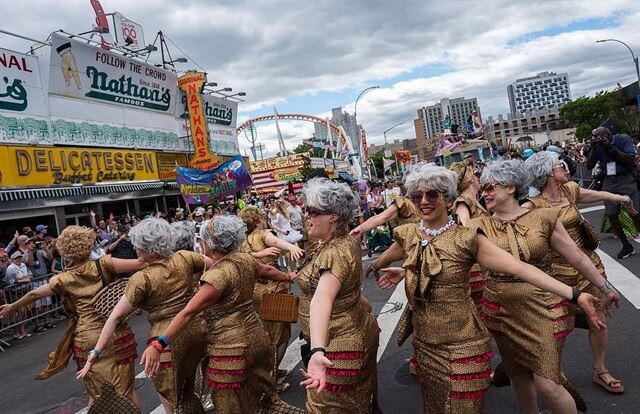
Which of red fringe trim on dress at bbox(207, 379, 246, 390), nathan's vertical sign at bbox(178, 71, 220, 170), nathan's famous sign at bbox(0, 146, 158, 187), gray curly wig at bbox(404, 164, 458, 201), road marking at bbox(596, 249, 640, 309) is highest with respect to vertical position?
nathan's vertical sign at bbox(178, 71, 220, 170)

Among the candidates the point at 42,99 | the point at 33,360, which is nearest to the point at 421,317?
the point at 33,360

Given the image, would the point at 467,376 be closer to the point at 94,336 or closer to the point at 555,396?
the point at 555,396

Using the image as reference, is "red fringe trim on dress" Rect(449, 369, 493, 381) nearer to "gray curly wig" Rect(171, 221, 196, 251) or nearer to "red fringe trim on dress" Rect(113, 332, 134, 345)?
"gray curly wig" Rect(171, 221, 196, 251)

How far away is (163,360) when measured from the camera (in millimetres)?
3703

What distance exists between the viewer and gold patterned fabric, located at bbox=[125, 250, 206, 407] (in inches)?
144

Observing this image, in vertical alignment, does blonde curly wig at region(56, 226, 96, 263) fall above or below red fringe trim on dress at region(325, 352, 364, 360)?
above

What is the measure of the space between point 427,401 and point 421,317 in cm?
44

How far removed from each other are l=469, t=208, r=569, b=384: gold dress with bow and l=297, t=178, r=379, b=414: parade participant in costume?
32.1 inches

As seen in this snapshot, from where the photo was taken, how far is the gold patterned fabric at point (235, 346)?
330cm

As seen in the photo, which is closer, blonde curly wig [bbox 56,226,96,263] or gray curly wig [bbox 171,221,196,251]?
gray curly wig [bbox 171,221,196,251]

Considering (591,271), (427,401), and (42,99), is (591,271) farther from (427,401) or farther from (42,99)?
(42,99)

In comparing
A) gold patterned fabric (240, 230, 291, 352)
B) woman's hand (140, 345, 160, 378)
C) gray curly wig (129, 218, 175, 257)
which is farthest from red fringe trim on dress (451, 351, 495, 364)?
gold patterned fabric (240, 230, 291, 352)

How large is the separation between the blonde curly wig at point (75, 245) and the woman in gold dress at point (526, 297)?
3045 millimetres

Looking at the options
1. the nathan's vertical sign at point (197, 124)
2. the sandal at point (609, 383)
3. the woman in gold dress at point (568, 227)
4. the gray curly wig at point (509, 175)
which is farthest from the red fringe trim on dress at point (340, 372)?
the nathan's vertical sign at point (197, 124)
